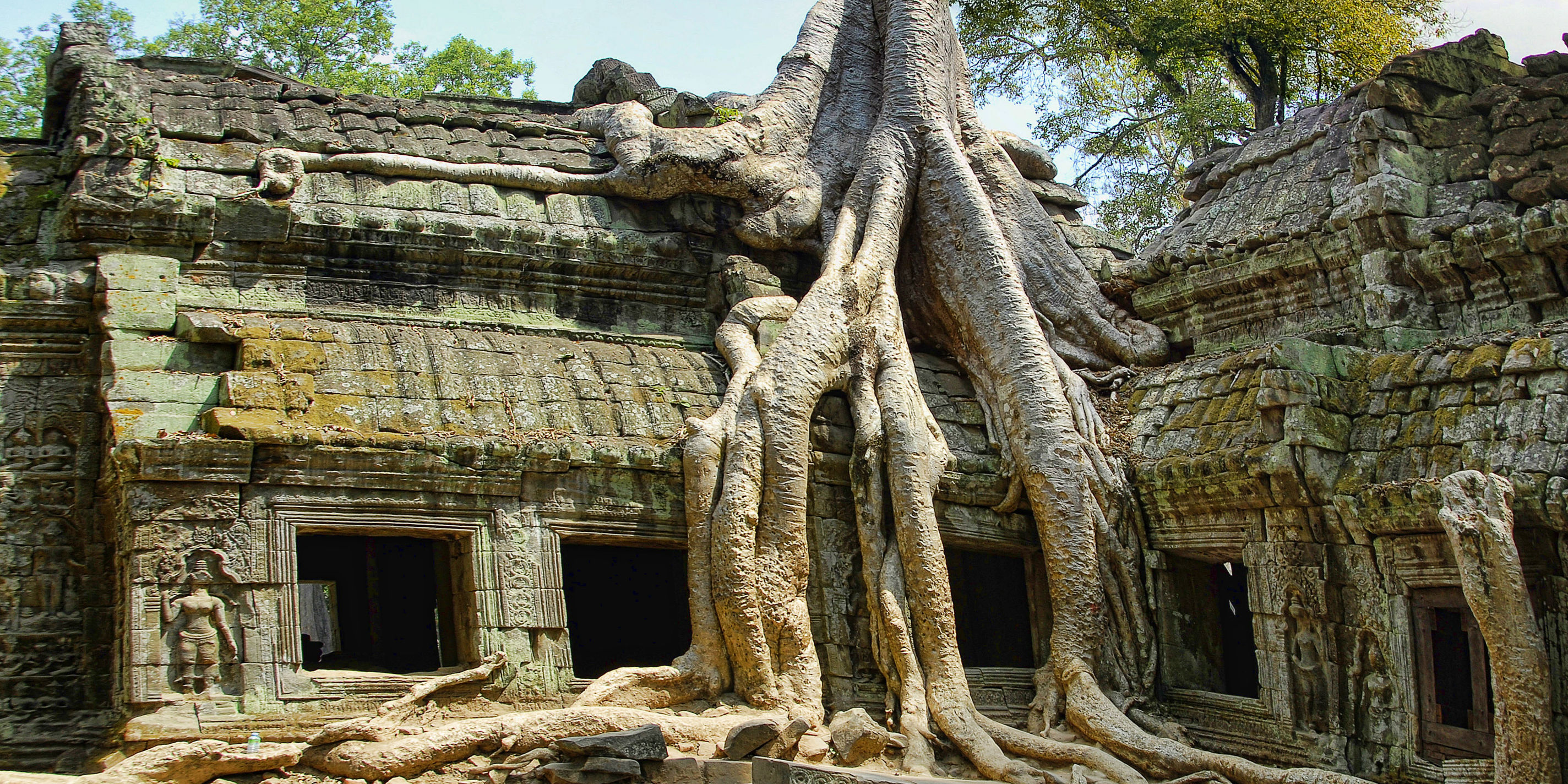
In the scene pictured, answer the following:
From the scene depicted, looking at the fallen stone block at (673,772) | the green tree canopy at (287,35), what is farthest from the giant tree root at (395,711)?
the green tree canopy at (287,35)

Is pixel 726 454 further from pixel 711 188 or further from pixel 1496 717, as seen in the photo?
pixel 1496 717

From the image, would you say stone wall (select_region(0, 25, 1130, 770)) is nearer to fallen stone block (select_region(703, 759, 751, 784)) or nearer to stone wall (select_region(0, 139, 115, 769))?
stone wall (select_region(0, 139, 115, 769))

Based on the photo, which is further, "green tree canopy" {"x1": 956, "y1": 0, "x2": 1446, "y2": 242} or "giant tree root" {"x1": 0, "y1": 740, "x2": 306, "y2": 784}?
"green tree canopy" {"x1": 956, "y1": 0, "x2": 1446, "y2": 242}

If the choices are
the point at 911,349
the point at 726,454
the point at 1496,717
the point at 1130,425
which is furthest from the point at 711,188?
the point at 1496,717

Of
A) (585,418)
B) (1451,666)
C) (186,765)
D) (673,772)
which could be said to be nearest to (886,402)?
(585,418)

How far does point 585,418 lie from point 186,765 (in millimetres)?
2886

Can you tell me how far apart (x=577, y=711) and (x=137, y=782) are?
199 centimetres

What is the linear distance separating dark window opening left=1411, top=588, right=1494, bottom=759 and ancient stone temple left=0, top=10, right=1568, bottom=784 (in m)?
0.02

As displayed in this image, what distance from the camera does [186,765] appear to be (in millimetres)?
6438

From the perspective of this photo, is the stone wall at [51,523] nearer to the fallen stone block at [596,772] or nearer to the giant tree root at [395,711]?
the giant tree root at [395,711]

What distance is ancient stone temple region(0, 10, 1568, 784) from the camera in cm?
721

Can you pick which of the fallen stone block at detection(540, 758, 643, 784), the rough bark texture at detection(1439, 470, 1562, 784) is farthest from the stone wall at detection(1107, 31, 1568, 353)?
the fallen stone block at detection(540, 758, 643, 784)

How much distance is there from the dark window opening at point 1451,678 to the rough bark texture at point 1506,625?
280mm

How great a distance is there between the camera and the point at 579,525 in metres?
8.04
